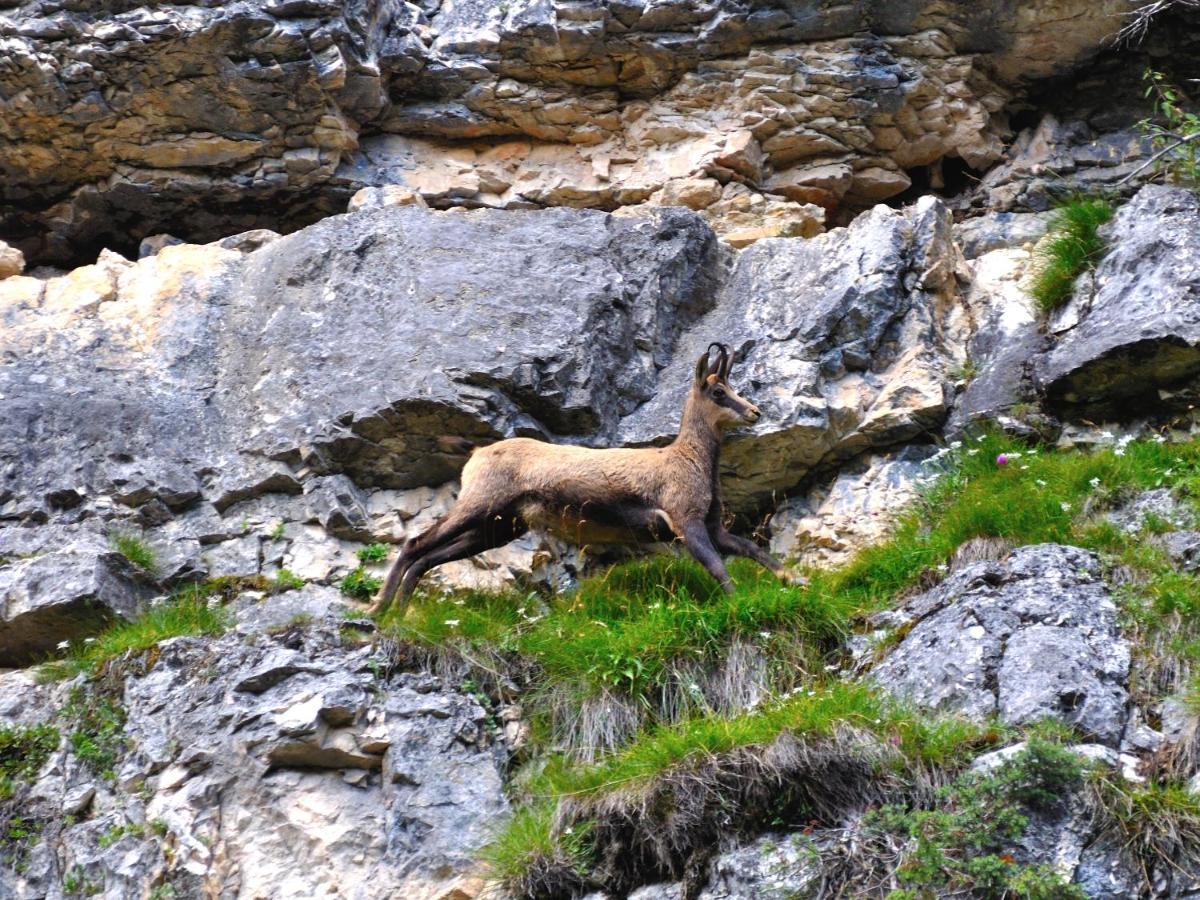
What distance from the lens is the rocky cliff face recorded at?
7.46m

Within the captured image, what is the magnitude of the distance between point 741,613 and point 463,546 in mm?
1933

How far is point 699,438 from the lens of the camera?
959 centimetres

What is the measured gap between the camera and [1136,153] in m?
12.5

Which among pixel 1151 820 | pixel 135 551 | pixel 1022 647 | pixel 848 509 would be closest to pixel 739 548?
pixel 848 509

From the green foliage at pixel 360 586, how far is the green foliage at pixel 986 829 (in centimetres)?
400

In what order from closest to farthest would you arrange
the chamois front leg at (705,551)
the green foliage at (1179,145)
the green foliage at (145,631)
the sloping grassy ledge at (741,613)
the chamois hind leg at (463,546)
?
1. the sloping grassy ledge at (741,613)
2. the green foliage at (145,631)
3. the chamois front leg at (705,551)
4. the chamois hind leg at (463,546)
5. the green foliage at (1179,145)

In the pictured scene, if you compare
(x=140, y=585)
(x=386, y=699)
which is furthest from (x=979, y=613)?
(x=140, y=585)

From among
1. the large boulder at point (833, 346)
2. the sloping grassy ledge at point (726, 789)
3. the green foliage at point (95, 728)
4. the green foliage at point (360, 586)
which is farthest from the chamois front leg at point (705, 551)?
the green foliage at point (95, 728)

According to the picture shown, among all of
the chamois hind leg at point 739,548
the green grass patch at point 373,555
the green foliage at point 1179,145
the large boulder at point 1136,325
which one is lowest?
the green grass patch at point 373,555

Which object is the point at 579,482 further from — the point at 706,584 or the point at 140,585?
the point at 140,585

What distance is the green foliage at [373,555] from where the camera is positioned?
9.68 metres

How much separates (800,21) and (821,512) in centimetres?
510

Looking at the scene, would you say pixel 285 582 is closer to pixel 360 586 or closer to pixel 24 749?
pixel 360 586

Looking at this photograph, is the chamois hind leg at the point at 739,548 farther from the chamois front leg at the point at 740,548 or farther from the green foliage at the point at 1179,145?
the green foliage at the point at 1179,145
